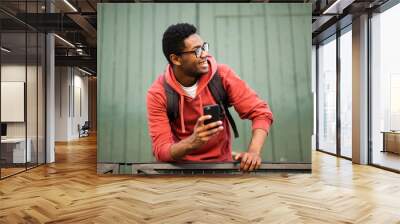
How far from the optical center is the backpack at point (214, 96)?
5082mm

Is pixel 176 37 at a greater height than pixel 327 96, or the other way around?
pixel 176 37

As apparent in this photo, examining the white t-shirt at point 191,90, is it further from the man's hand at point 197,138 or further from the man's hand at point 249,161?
the man's hand at point 249,161

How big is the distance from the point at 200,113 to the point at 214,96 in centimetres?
31

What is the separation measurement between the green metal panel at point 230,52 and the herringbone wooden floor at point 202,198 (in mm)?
720

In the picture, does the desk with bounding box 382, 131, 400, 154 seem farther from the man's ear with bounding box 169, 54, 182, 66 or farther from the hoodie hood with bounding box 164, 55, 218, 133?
the man's ear with bounding box 169, 54, 182, 66

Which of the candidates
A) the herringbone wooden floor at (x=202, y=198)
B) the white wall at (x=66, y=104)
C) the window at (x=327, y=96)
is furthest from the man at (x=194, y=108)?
the white wall at (x=66, y=104)

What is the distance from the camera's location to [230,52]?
20.0ft

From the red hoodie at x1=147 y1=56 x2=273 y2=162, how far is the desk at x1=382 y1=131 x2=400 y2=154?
310 centimetres

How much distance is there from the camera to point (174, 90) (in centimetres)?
514

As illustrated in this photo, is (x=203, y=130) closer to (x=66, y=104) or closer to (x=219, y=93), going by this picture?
(x=219, y=93)

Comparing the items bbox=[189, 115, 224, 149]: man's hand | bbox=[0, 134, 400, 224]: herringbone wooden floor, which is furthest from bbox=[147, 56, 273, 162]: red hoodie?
bbox=[0, 134, 400, 224]: herringbone wooden floor

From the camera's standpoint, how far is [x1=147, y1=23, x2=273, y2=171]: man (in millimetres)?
5039

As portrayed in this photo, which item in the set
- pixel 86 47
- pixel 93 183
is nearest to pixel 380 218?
pixel 93 183

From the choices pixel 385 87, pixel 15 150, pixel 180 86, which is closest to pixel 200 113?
pixel 180 86
